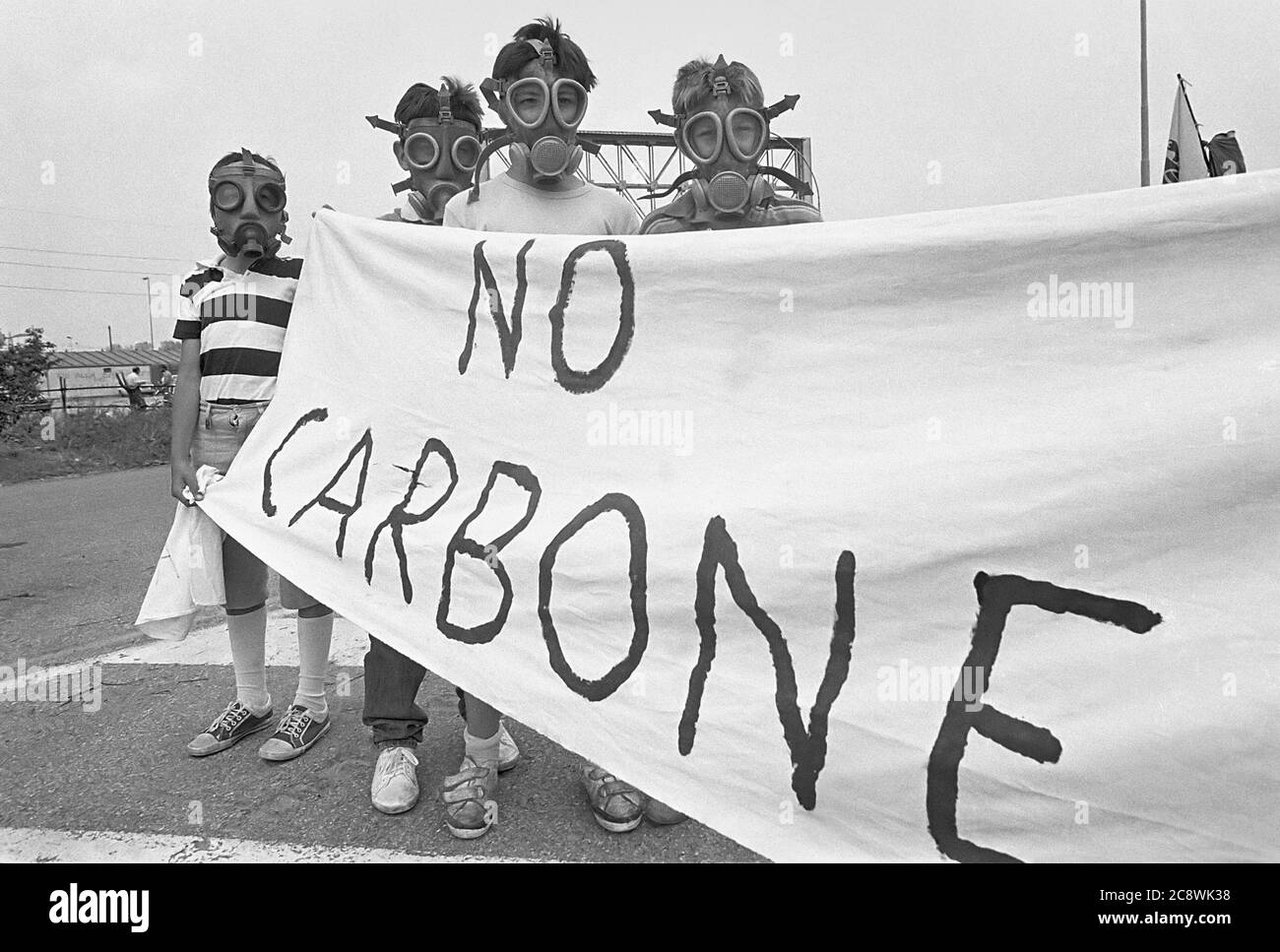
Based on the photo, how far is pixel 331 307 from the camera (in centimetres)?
292

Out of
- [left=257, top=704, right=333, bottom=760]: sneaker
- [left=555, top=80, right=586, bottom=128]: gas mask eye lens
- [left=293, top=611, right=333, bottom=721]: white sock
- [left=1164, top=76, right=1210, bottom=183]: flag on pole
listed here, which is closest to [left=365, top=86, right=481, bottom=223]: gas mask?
[left=555, top=80, right=586, bottom=128]: gas mask eye lens

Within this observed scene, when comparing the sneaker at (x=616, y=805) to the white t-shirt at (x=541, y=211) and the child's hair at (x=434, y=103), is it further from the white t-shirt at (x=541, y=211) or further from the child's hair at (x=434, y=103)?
the child's hair at (x=434, y=103)

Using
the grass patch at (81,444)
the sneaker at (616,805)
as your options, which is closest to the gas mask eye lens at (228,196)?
the sneaker at (616,805)

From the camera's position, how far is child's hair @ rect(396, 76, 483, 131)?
3385mm

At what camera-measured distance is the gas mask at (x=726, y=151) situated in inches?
98.9

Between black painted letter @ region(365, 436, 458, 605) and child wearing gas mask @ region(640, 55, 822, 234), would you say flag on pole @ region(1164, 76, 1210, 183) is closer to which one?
child wearing gas mask @ region(640, 55, 822, 234)

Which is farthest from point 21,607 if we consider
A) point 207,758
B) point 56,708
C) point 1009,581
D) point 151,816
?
point 1009,581

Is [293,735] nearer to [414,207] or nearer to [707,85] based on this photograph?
[414,207]

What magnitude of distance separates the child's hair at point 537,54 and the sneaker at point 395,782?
6.75 feet

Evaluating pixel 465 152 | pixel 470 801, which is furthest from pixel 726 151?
pixel 470 801

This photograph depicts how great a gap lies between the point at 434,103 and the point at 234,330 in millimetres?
1147

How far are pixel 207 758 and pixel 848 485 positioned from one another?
2325 millimetres

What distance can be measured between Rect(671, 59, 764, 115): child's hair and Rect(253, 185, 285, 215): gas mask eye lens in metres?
1.34
